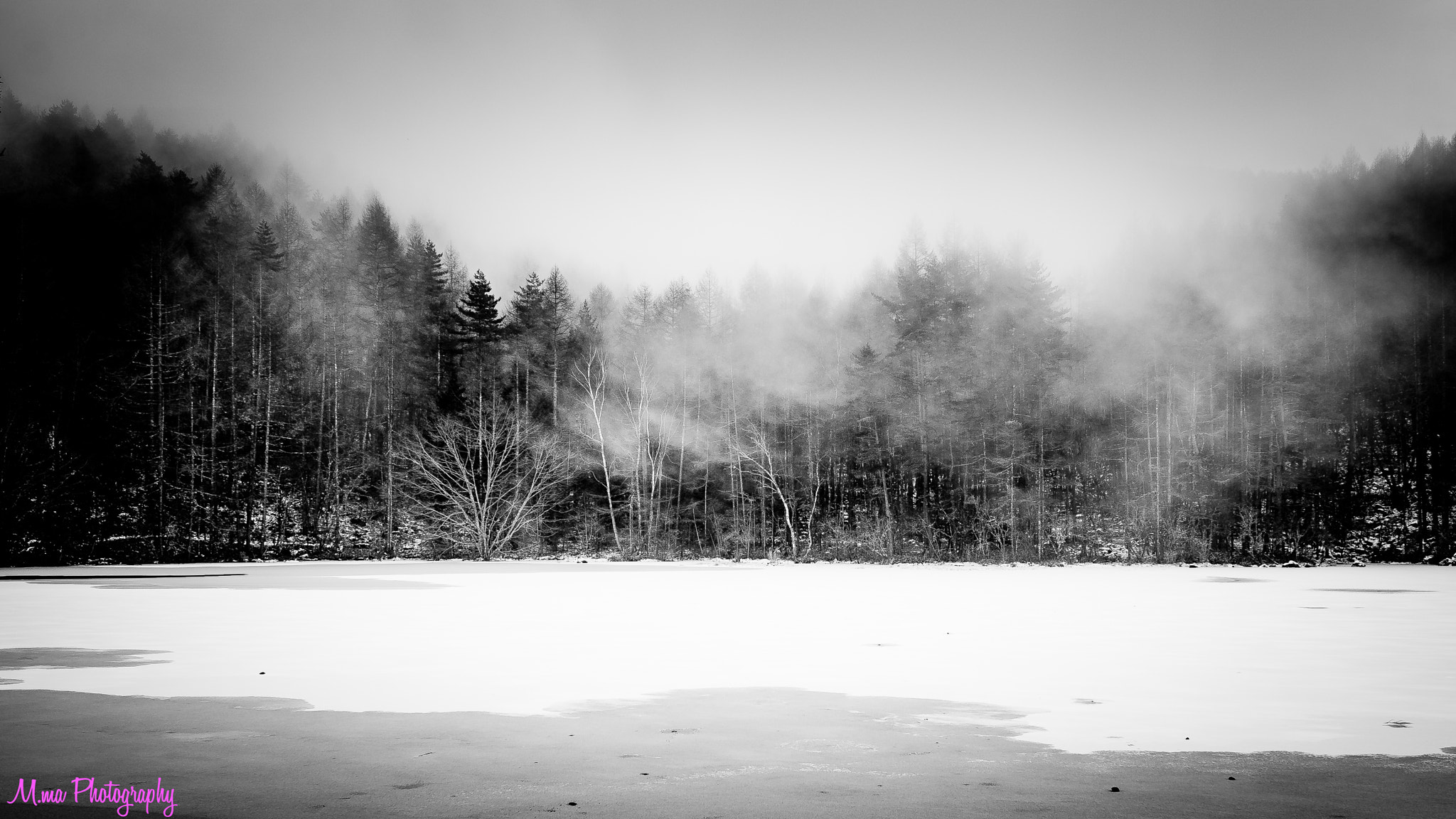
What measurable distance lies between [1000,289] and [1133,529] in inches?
409

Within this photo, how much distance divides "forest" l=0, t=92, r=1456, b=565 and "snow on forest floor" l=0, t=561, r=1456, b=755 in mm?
15654

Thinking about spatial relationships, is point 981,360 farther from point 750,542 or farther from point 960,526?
point 750,542

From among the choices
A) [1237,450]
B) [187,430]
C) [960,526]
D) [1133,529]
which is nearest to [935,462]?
[960,526]

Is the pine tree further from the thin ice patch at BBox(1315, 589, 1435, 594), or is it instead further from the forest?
the thin ice patch at BBox(1315, 589, 1435, 594)

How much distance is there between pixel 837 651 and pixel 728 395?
102 ft

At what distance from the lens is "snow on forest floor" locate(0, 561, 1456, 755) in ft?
19.6

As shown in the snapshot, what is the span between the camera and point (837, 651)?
29.9ft

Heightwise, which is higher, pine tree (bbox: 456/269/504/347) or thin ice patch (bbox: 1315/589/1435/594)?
pine tree (bbox: 456/269/504/347)

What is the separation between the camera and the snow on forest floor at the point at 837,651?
5.98 meters

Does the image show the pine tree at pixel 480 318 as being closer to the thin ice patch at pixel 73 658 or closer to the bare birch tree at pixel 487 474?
the bare birch tree at pixel 487 474

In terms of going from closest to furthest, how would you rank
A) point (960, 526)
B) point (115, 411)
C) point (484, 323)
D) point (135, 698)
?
1. point (135, 698)
2. point (115, 411)
3. point (960, 526)
4. point (484, 323)

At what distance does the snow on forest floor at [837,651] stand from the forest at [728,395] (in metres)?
15.7

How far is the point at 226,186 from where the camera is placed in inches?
1722

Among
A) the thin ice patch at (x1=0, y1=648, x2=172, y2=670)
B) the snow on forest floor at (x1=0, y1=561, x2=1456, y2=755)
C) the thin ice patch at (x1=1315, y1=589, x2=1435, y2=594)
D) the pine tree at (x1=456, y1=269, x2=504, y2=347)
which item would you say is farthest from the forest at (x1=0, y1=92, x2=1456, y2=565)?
the thin ice patch at (x1=0, y1=648, x2=172, y2=670)
